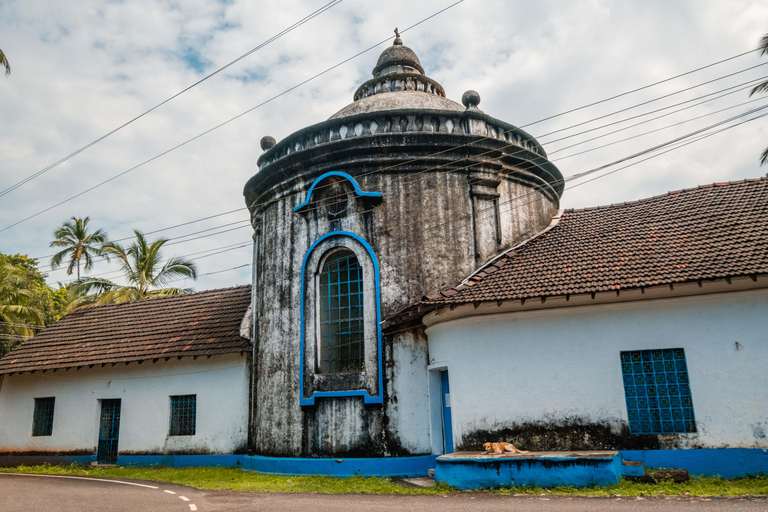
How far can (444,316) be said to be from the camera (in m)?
11.2

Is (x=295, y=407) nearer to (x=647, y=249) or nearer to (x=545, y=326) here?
(x=545, y=326)

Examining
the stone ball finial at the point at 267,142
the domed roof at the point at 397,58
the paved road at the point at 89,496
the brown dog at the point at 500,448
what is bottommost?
the paved road at the point at 89,496

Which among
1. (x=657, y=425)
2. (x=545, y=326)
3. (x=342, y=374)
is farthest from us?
(x=342, y=374)

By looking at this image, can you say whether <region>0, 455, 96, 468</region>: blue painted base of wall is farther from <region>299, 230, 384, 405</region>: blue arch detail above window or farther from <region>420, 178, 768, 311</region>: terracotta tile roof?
<region>420, 178, 768, 311</region>: terracotta tile roof

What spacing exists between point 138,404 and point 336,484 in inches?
332

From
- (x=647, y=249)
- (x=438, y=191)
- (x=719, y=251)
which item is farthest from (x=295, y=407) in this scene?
(x=719, y=251)

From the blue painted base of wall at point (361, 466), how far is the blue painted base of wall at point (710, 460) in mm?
3744

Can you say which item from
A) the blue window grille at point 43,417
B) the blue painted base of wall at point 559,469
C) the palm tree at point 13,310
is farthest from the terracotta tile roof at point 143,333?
the blue painted base of wall at point 559,469

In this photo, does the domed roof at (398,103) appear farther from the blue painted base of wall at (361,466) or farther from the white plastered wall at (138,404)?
the blue painted base of wall at (361,466)

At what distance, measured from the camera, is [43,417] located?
18.1m

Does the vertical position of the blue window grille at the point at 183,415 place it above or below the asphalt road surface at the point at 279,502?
above

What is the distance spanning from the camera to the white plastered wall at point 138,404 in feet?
48.7

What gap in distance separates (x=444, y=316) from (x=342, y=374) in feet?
8.51

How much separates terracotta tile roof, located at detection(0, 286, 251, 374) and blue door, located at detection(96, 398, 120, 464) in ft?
4.63
